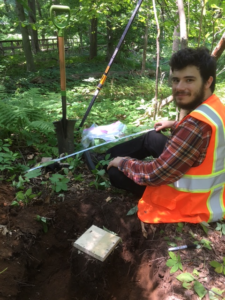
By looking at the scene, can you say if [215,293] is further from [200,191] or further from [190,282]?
[200,191]

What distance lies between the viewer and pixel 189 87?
1680 millimetres

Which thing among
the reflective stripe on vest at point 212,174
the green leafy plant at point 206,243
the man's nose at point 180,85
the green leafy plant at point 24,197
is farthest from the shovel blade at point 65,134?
the green leafy plant at point 206,243

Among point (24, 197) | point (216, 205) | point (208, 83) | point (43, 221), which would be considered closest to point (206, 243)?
point (216, 205)

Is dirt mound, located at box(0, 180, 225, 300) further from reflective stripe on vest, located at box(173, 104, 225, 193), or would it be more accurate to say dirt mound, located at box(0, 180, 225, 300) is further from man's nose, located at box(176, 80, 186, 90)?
man's nose, located at box(176, 80, 186, 90)

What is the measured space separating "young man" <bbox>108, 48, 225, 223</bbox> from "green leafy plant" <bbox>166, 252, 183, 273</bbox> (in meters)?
0.28

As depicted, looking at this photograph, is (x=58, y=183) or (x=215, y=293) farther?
(x=58, y=183)

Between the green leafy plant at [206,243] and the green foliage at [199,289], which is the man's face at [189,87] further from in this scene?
the green foliage at [199,289]

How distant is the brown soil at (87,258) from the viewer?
1.56 meters

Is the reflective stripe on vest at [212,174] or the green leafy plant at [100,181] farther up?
the reflective stripe on vest at [212,174]

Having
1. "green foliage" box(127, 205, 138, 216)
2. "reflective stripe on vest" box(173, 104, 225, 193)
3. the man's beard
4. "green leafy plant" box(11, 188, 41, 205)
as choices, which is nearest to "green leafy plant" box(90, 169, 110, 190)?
"green foliage" box(127, 205, 138, 216)

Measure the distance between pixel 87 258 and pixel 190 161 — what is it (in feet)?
3.56

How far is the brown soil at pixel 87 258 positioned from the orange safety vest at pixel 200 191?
112mm

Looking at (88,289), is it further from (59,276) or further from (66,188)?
(66,188)

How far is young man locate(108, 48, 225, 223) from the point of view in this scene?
151 cm
